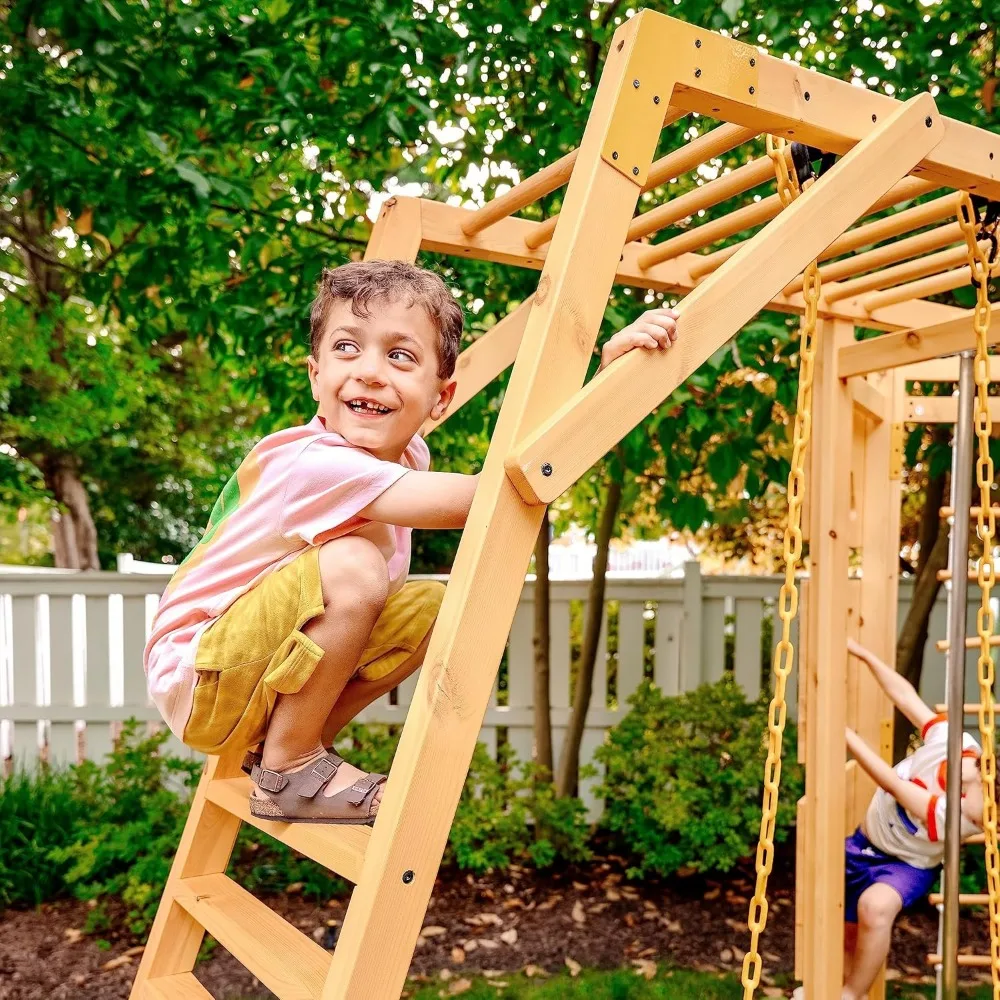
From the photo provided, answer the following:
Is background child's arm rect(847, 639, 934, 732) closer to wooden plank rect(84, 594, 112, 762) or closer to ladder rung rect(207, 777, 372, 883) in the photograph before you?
ladder rung rect(207, 777, 372, 883)

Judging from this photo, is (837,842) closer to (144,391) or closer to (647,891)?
(647,891)

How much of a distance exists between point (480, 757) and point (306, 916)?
112cm

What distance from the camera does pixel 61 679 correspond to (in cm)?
526

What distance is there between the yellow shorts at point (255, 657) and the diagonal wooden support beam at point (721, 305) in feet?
1.73

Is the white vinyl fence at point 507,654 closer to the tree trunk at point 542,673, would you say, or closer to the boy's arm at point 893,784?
the tree trunk at point 542,673

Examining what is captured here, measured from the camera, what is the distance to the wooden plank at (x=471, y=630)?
137 centimetres

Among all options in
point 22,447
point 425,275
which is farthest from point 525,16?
point 22,447

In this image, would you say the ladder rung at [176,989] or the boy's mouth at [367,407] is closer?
the boy's mouth at [367,407]

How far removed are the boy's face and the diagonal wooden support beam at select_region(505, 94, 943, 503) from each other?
1.58ft

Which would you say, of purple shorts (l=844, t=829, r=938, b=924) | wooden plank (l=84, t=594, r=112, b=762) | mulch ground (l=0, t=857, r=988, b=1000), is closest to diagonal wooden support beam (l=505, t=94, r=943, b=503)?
purple shorts (l=844, t=829, r=938, b=924)

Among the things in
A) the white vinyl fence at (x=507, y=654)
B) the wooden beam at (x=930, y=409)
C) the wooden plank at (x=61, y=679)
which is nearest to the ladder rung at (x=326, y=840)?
the wooden beam at (x=930, y=409)

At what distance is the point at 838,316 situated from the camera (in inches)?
127

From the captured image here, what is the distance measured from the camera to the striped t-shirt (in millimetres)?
1706

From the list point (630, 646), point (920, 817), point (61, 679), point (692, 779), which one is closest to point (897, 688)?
point (920, 817)
